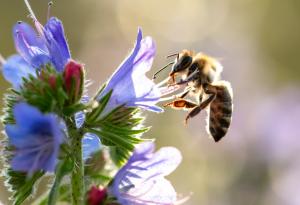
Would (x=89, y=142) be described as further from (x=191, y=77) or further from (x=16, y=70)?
(x=191, y=77)

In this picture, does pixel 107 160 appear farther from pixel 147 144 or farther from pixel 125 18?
pixel 125 18

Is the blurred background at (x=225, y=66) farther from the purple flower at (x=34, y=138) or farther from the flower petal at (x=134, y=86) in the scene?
A: the purple flower at (x=34, y=138)

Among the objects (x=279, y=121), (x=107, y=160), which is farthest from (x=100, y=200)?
(x=279, y=121)

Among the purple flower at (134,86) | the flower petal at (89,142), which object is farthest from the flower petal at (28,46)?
the flower petal at (89,142)

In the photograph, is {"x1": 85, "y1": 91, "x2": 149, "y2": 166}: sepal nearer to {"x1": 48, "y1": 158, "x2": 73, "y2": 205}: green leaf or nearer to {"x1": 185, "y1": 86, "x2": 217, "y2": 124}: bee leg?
{"x1": 48, "y1": 158, "x2": 73, "y2": 205}: green leaf

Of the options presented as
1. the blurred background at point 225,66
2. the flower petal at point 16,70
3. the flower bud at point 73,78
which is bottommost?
the blurred background at point 225,66

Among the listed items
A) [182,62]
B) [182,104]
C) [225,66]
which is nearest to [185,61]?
[182,62]

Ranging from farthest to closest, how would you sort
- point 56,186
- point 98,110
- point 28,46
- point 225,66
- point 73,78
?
point 225,66
point 28,46
point 98,110
point 73,78
point 56,186
